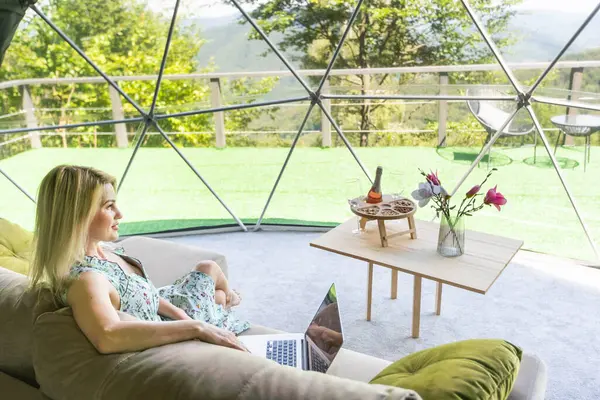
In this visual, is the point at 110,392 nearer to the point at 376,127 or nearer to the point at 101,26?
the point at 376,127

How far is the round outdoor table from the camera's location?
4.39m

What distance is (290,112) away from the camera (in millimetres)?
5453

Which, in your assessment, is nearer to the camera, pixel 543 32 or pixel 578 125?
pixel 578 125

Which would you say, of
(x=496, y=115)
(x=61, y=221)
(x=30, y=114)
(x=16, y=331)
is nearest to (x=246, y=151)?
(x=30, y=114)

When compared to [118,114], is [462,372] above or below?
below

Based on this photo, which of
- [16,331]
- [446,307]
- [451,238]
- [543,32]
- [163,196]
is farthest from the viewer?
[163,196]

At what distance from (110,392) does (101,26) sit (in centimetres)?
582

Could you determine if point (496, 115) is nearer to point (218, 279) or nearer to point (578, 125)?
point (578, 125)

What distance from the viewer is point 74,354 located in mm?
1349

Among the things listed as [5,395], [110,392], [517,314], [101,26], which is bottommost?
[517,314]

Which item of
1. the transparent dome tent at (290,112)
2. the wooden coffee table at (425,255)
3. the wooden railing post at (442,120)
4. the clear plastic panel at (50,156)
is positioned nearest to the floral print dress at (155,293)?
the wooden coffee table at (425,255)

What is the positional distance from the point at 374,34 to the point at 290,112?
1284 millimetres

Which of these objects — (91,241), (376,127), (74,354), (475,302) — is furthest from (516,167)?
(74,354)

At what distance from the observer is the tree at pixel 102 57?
5754 millimetres
